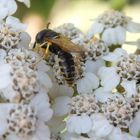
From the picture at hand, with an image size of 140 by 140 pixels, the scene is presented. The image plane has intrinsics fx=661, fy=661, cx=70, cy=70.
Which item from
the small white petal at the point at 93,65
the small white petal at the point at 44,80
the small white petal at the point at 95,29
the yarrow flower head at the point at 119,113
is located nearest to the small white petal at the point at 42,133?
the small white petal at the point at 44,80

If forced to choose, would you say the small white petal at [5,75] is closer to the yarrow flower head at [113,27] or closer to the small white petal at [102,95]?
the small white petal at [102,95]

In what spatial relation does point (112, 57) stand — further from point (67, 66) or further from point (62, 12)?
point (62, 12)

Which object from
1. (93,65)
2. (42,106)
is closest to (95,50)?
(93,65)

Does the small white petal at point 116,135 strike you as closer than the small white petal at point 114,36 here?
Yes

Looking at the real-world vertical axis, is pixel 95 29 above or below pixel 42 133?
above

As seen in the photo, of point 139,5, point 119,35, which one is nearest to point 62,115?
point 119,35

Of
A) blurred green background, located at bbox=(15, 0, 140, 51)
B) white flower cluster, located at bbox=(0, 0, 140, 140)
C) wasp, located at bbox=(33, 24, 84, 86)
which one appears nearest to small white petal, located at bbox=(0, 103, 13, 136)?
white flower cluster, located at bbox=(0, 0, 140, 140)
